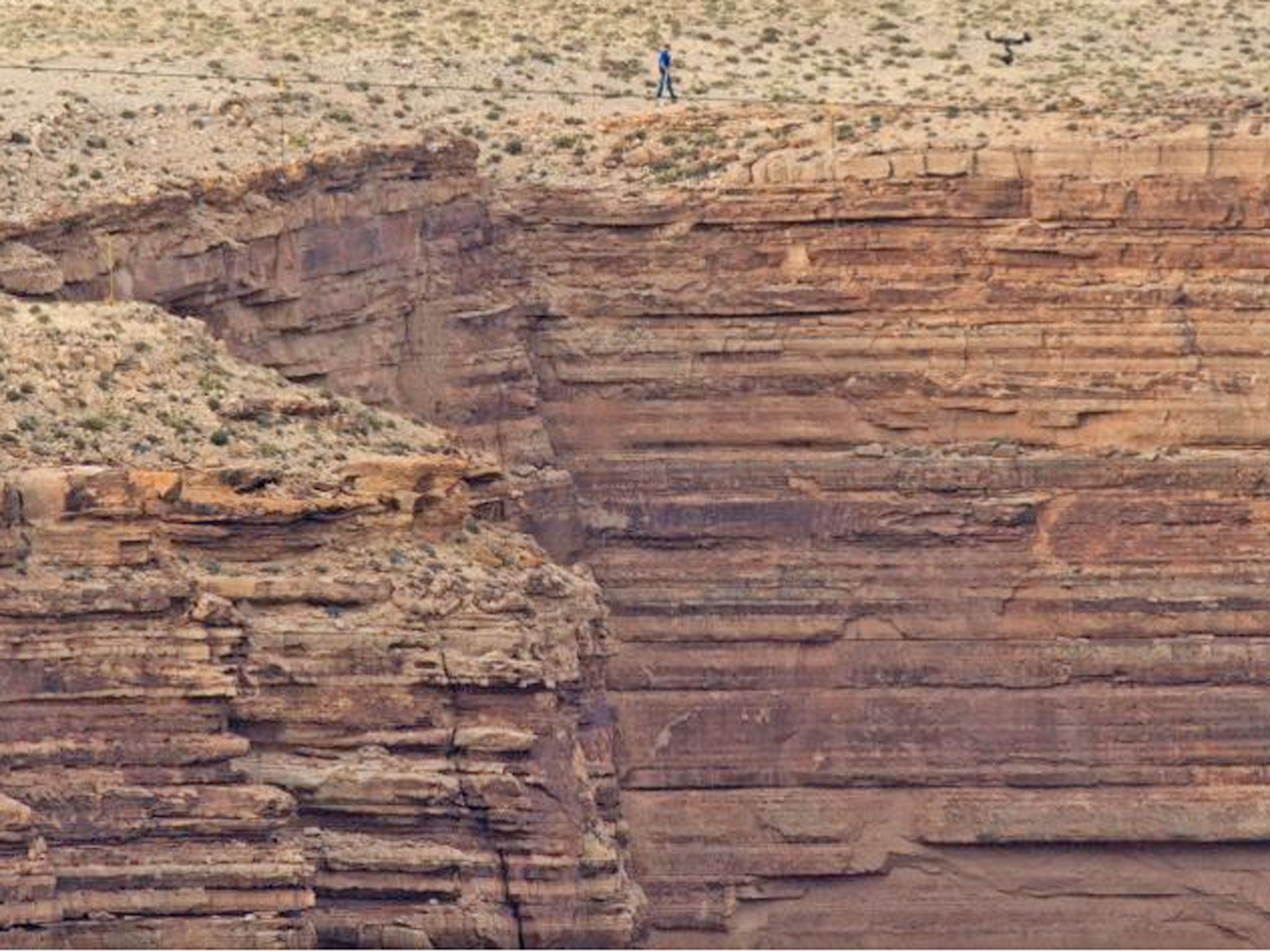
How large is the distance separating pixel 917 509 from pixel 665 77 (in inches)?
274

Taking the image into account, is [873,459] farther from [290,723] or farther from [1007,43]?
[290,723]

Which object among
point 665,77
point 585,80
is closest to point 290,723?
point 665,77

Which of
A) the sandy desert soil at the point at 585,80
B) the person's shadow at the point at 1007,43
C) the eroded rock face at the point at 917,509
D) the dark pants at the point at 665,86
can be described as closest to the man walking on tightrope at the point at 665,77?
the dark pants at the point at 665,86

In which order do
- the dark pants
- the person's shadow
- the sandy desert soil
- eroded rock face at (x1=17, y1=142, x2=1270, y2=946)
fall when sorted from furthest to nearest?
the person's shadow, the dark pants, eroded rock face at (x1=17, y1=142, x2=1270, y2=946), the sandy desert soil

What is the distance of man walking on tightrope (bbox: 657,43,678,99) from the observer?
116500 millimetres

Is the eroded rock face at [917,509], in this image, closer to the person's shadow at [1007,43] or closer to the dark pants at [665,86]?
the dark pants at [665,86]

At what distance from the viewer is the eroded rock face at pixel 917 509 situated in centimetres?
11188

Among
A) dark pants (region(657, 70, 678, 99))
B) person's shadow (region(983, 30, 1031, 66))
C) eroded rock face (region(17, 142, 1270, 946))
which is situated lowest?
eroded rock face (region(17, 142, 1270, 946))

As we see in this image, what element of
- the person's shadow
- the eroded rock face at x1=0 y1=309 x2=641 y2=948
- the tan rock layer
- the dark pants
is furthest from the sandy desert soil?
the tan rock layer

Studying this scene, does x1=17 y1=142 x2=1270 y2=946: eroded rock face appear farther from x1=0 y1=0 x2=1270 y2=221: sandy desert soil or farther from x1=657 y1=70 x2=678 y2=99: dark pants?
x1=657 y1=70 x2=678 y2=99: dark pants

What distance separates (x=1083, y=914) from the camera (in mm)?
111938

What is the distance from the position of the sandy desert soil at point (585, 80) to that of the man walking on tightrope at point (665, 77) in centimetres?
24

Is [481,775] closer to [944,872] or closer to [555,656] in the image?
[555,656]

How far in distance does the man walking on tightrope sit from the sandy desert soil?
236 mm
